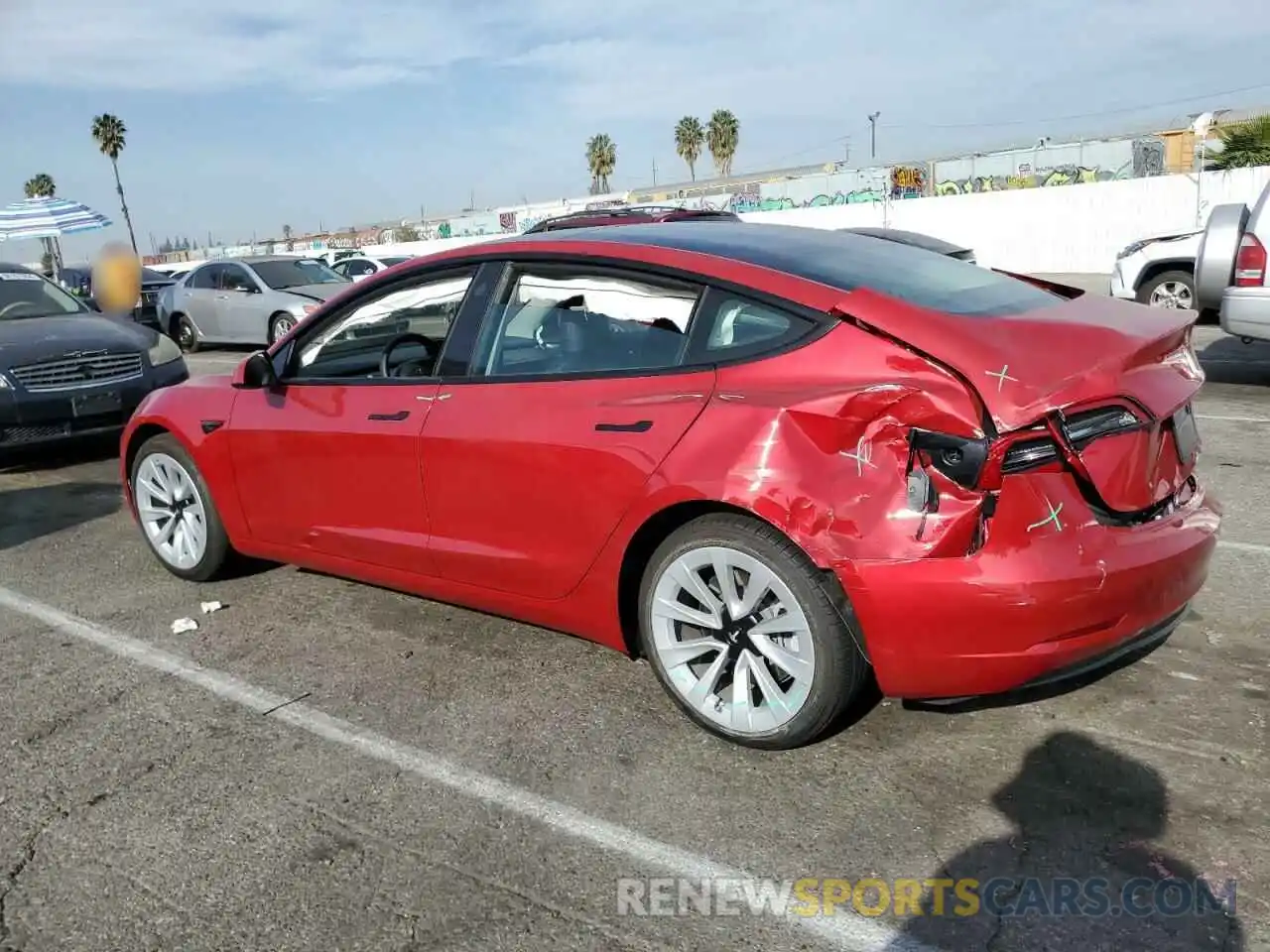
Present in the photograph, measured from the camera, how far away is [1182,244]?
11695mm

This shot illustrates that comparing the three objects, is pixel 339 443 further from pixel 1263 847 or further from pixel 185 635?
pixel 1263 847

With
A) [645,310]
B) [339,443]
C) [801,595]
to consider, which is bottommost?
[801,595]

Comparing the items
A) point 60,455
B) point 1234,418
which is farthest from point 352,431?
point 1234,418

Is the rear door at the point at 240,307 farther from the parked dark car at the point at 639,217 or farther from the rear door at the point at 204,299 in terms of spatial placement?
the parked dark car at the point at 639,217

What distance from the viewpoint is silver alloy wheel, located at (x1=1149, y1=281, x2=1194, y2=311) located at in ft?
38.5

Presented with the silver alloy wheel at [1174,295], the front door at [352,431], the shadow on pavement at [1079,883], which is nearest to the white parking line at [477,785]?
the shadow on pavement at [1079,883]

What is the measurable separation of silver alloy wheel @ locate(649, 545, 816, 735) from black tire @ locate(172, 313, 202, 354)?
15.6 metres

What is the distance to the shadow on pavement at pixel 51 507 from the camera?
621 cm

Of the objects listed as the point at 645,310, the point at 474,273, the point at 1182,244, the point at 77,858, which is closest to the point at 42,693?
the point at 77,858

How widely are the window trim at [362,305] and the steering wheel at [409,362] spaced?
41mm

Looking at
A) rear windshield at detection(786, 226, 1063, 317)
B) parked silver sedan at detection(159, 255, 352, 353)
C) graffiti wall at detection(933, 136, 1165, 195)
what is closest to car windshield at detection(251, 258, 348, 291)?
parked silver sedan at detection(159, 255, 352, 353)

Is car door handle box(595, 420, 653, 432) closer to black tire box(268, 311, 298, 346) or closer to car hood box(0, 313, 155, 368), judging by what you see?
car hood box(0, 313, 155, 368)

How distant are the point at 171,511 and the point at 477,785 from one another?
273cm

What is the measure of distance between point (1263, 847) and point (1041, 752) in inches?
24.5
